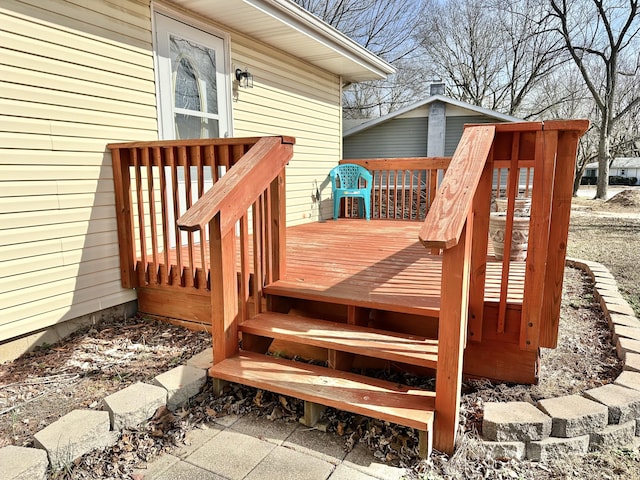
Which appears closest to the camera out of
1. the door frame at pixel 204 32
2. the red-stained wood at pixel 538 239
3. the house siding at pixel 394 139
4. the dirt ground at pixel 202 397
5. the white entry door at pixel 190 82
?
the dirt ground at pixel 202 397

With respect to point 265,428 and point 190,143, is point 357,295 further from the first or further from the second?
point 190,143

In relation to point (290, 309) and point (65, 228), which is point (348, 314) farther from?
point (65, 228)

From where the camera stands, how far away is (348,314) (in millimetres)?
2527

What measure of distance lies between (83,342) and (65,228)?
79cm

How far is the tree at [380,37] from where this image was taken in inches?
676

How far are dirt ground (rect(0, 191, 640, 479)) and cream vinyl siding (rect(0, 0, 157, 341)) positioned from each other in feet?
1.19

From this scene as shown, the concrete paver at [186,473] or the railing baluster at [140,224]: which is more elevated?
the railing baluster at [140,224]

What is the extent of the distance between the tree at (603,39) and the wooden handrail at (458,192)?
54.0 feet

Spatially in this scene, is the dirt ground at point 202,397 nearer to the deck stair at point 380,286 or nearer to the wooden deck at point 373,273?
the deck stair at point 380,286

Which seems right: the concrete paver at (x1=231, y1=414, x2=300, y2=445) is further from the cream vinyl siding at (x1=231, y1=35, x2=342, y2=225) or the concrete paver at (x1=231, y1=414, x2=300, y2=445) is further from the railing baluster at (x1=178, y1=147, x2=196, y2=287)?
the cream vinyl siding at (x1=231, y1=35, x2=342, y2=225)

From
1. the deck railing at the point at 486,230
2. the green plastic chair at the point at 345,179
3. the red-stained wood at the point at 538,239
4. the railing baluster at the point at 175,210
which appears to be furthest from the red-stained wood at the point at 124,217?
the green plastic chair at the point at 345,179

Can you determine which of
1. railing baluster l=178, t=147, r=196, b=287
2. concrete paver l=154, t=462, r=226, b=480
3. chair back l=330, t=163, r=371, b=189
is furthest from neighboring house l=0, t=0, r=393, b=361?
chair back l=330, t=163, r=371, b=189

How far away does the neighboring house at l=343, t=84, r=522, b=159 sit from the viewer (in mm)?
12320

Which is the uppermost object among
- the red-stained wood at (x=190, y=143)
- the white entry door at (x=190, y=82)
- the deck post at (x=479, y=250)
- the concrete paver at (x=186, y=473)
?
the white entry door at (x=190, y=82)
